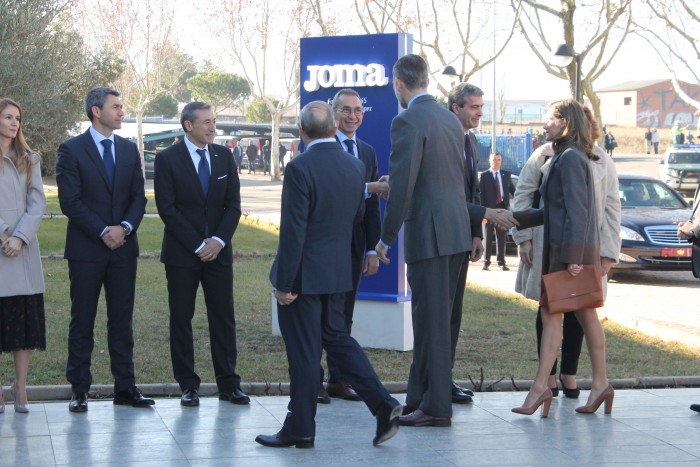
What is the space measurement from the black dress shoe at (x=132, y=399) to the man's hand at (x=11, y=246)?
124 cm

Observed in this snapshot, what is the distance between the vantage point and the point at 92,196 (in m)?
7.21

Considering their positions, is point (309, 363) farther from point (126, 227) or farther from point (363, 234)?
point (126, 227)

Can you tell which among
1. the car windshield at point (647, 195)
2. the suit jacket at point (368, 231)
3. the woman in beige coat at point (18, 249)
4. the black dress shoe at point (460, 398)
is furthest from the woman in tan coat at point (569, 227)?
the car windshield at point (647, 195)

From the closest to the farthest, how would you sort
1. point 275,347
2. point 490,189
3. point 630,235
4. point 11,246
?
point 11,246 < point 275,347 < point 630,235 < point 490,189

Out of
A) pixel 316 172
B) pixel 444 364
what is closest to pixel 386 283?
pixel 444 364

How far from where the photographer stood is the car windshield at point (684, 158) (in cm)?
3800

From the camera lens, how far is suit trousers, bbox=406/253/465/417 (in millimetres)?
6793

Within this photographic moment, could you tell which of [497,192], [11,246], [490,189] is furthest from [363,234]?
[497,192]

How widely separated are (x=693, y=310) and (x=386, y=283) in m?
5.00

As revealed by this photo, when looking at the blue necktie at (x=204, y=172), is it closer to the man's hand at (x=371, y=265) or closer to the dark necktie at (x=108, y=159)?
the dark necktie at (x=108, y=159)

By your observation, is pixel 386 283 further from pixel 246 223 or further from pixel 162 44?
pixel 162 44

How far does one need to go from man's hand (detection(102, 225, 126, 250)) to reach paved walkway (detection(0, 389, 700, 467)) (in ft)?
3.78

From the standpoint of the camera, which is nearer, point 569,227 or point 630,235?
point 569,227

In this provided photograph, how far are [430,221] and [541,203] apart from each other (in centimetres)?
128
